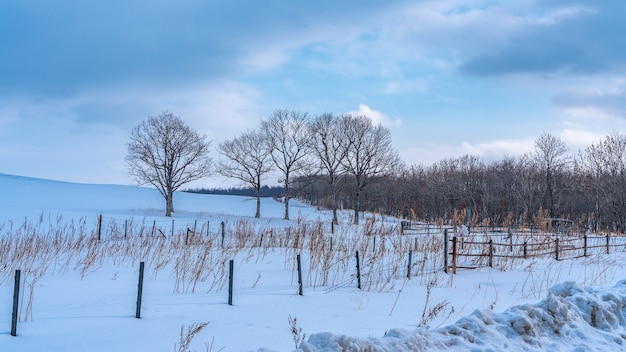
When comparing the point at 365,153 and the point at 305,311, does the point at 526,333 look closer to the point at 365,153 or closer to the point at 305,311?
the point at 305,311

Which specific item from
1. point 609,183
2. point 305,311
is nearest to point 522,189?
point 609,183

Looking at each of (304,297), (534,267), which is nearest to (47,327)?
(304,297)

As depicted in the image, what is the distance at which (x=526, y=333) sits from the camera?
4656 millimetres

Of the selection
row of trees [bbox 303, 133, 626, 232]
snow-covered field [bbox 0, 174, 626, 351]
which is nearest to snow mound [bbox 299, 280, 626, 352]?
snow-covered field [bbox 0, 174, 626, 351]

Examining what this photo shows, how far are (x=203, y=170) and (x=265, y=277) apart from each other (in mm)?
37646

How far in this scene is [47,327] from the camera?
18.1 feet

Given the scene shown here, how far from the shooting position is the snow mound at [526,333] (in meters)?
3.73

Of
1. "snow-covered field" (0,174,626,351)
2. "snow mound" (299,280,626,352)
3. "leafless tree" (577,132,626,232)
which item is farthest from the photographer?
"leafless tree" (577,132,626,232)

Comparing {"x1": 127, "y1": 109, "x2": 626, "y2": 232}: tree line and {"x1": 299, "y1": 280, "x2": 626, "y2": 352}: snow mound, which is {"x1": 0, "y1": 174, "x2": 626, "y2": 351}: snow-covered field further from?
{"x1": 127, "y1": 109, "x2": 626, "y2": 232}: tree line

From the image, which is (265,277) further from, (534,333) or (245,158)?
(245,158)

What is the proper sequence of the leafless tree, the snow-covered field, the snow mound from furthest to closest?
the leafless tree → the snow-covered field → the snow mound

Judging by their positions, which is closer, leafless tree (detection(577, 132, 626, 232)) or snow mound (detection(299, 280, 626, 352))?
snow mound (detection(299, 280, 626, 352))

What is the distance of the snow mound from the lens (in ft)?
12.3

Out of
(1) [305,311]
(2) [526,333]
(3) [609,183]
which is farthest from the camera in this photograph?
(3) [609,183]
